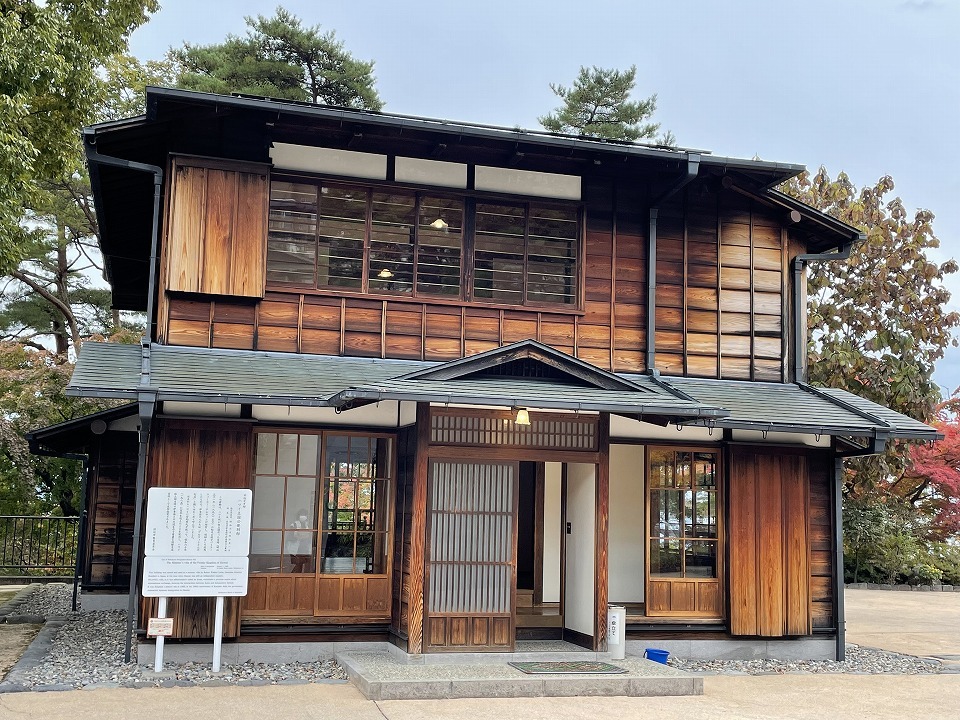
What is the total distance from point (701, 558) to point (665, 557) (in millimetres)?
434

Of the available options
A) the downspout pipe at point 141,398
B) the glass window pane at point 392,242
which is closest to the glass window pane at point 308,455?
the downspout pipe at point 141,398

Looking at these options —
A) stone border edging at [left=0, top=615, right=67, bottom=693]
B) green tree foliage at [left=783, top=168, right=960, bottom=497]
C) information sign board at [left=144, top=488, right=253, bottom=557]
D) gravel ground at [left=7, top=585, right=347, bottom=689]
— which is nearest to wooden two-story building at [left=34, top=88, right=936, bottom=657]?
information sign board at [left=144, top=488, right=253, bottom=557]

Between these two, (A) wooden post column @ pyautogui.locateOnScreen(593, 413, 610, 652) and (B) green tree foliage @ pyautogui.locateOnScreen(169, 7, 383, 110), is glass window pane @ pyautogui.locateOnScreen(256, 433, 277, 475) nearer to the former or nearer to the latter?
(A) wooden post column @ pyautogui.locateOnScreen(593, 413, 610, 652)

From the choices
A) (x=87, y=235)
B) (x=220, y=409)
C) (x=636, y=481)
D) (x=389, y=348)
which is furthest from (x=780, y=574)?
(x=87, y=235)

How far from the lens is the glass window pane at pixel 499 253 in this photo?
35.5 ft

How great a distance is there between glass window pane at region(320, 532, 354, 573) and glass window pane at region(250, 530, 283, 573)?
469mm

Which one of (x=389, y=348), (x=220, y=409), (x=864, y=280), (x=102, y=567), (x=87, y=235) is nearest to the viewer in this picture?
(x=220, y=409)

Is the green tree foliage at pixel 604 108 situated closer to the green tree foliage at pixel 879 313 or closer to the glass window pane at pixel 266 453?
the green tree foliage at pixel 879 313

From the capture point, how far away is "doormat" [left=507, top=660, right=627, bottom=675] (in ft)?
28.5

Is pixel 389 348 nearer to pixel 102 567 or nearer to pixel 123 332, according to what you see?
pixel 102 567

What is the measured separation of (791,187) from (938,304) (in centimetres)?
401

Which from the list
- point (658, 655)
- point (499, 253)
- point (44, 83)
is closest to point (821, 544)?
point (658, 655)

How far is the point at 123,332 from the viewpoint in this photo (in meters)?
22.5

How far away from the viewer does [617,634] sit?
9562 millimetres
